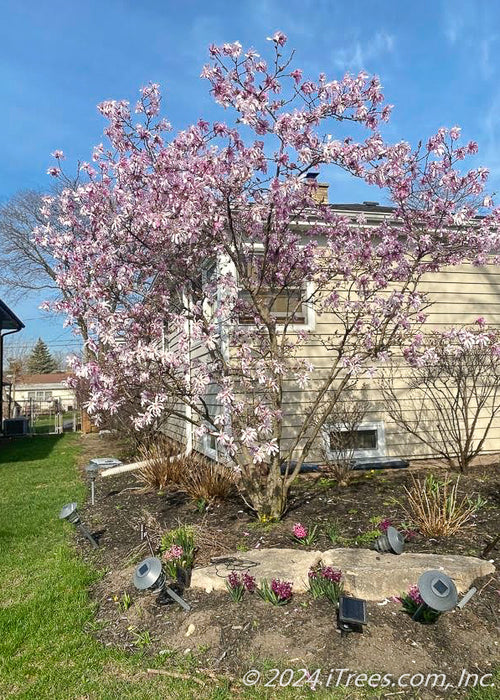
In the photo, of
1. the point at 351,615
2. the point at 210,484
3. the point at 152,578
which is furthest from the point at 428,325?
the point at 152,578

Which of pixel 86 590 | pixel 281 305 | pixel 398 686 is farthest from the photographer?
pixel 281 305

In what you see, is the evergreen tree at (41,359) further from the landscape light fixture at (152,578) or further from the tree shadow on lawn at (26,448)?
the landscape light fixture at (152,578)

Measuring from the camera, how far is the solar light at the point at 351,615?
2646 mm

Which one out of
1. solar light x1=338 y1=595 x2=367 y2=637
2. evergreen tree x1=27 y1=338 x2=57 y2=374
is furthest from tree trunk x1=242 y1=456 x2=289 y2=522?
evergreen tree x1=27 y1=338 x2=57 y2=374

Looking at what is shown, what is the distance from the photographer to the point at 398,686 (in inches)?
95.3

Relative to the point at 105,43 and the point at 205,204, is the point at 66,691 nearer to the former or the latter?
the point at 205,204

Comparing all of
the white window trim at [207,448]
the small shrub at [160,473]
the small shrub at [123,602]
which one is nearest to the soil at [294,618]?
the small shrub at [123,602]

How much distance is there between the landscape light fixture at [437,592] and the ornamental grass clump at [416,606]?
0.72ft

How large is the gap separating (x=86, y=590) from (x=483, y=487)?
4.17 meters

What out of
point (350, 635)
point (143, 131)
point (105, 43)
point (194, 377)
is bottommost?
point (350, 635)

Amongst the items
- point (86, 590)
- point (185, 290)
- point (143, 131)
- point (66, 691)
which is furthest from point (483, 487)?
point (143, 131)

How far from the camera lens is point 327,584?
3.16 m

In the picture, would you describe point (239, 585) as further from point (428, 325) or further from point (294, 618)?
point (428, 325)

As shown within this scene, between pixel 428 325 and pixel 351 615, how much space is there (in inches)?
245
